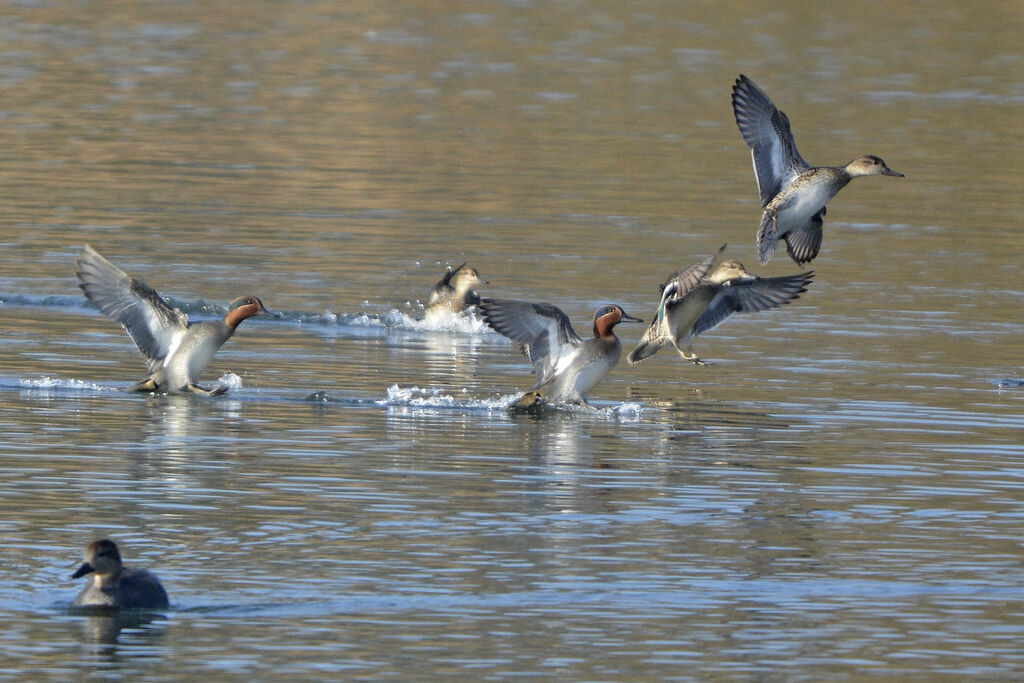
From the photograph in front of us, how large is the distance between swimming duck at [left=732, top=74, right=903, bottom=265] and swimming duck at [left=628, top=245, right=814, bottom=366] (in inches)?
32.2

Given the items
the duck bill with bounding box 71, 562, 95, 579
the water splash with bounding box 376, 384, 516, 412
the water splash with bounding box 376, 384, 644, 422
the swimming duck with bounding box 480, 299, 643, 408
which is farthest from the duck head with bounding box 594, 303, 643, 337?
the duck bill with bounding box 71, 562, 95, 579

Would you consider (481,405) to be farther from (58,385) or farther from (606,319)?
(58,385)

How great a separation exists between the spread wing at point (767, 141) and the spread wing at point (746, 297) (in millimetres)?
A: 1433

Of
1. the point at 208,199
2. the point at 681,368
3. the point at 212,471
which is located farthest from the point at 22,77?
the point at 212,471

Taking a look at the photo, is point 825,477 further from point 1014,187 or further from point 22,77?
point 22,77

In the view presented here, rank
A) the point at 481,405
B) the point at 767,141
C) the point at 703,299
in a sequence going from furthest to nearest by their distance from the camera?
the point at 703,299 < the point at 767,141 < the point at 481,405

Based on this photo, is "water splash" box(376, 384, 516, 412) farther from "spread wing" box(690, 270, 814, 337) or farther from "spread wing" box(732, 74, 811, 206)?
"spread wing" box(732, 74, 811, 206)

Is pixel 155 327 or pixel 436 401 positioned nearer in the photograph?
pixel 436 401

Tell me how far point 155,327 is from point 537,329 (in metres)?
2.79

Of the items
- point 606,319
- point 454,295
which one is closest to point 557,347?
point 606,319

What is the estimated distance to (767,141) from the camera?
635 inches

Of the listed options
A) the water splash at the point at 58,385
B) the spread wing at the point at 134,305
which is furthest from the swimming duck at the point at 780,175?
the water splash at the point at 58,385

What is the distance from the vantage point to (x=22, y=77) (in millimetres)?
38719

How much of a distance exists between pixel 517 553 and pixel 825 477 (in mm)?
3032
